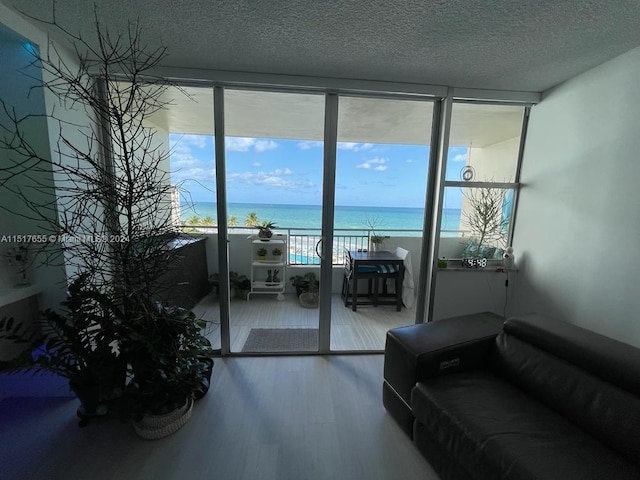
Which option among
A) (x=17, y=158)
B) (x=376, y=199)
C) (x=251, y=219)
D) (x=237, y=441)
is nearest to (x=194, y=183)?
(x=17, y=158)

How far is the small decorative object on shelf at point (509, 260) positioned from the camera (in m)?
2.47

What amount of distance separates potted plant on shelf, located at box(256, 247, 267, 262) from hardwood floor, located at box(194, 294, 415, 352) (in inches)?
22.2

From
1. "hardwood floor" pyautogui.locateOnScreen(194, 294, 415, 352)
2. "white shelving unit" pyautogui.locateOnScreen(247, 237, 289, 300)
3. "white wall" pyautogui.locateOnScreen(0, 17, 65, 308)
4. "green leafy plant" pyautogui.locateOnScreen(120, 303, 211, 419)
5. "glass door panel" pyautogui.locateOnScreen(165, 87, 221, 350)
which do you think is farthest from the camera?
"white shelving unit" pyautogui.locateOnScreen(247, 237, 289, 300)

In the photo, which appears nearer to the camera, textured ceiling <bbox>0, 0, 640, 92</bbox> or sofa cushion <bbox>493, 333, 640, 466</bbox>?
sofa cushion <bbox>493, 333, 640, 466</bbox>

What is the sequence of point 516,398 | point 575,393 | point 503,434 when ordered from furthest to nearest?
point 516,398, point 575,393, point 503,434

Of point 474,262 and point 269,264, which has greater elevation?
point 474,262

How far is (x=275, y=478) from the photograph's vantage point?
4.21 ft

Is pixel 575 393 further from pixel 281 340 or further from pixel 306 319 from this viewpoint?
pixel 306 319

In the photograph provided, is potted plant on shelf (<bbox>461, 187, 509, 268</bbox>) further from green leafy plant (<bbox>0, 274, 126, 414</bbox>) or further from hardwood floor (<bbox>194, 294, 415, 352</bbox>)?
green leafy plant (<bbox>0, 274, 126, 414</bbox>)

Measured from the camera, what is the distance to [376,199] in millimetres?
3098

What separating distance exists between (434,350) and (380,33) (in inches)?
72.3

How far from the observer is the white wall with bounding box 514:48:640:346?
1654 mm

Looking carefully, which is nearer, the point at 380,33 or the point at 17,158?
the point at 380,33

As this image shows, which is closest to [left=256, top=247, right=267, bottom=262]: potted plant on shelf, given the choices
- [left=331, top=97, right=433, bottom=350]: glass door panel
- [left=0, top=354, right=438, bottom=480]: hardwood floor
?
[left=331, top=97, right=433, bottom=350]: glass door panel
